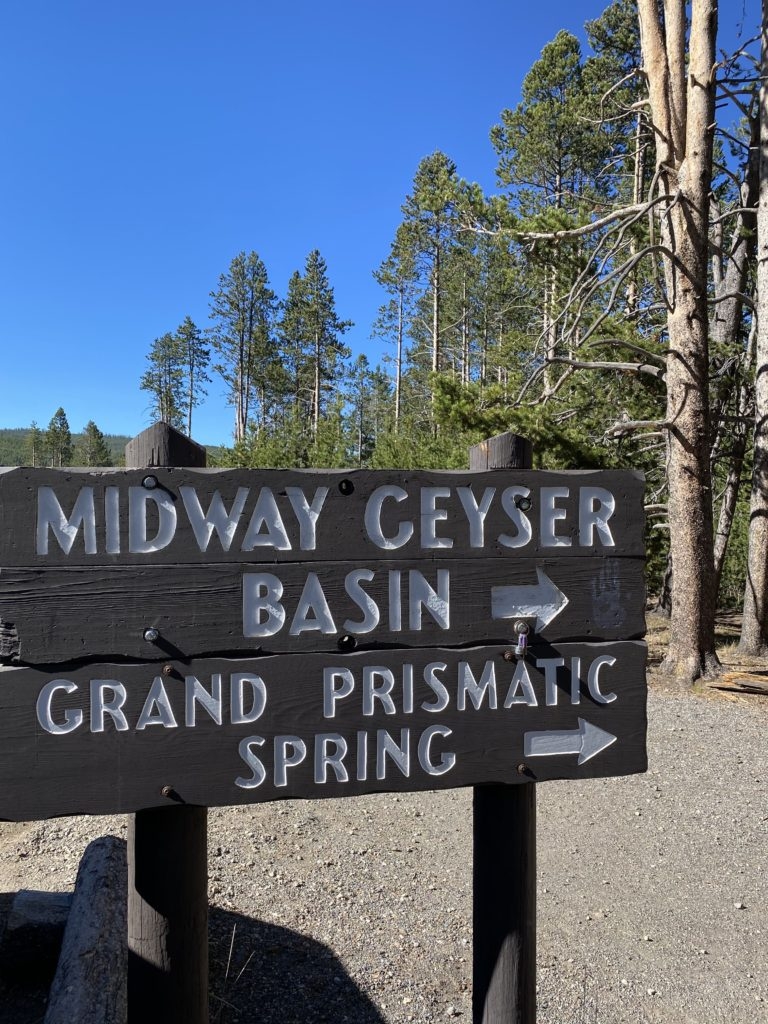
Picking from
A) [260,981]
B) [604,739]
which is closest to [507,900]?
[604,739]

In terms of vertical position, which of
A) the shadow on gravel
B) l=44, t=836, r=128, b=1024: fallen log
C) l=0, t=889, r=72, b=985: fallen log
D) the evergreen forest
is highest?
the evergreen forest

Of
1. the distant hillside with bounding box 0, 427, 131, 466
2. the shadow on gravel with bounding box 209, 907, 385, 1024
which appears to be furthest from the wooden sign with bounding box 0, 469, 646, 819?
the distant hillside with bounding box 0, 427, 131, 466

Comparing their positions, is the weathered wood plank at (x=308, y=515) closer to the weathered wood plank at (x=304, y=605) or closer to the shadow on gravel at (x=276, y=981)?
the weathered wood plank at (x=304, y=605)

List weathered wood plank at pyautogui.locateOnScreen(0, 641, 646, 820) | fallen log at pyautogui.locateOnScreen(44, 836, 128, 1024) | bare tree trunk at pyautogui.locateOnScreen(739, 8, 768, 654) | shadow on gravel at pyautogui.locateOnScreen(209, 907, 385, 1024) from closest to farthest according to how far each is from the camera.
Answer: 1. weathered wood plank at pyautogui.locateOnScreen(0, 641, 646, 820)
2. fallen log at pyautogui.locateOnScreen(44, 836, 128, 1024)
3. shadow on gravel at pyautogui.locateOnScreen(209, 907, 385, 1024)
4. bare tree trunk at pyautogui.locateOnScreen(739, 8, 768, 654)

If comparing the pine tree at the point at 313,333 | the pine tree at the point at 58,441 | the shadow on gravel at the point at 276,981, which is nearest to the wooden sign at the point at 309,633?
the shadow on gravel at the point at 276,981

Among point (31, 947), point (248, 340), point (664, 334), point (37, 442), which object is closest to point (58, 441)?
point (37, 442)

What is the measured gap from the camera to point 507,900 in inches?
73.0

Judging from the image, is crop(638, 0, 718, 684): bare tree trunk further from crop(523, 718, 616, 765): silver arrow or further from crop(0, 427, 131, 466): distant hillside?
crop(0, 427, 131, 466): distant hillside

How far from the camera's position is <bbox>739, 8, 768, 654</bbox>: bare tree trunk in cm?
873

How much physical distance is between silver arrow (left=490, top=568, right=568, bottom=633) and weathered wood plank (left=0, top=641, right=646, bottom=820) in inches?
3.2

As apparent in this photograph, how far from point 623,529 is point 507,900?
974 mm

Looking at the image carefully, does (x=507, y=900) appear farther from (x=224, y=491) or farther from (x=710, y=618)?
(x=710, y=618)

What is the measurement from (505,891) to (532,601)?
748 mm

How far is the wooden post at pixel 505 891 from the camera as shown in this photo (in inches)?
72.9
